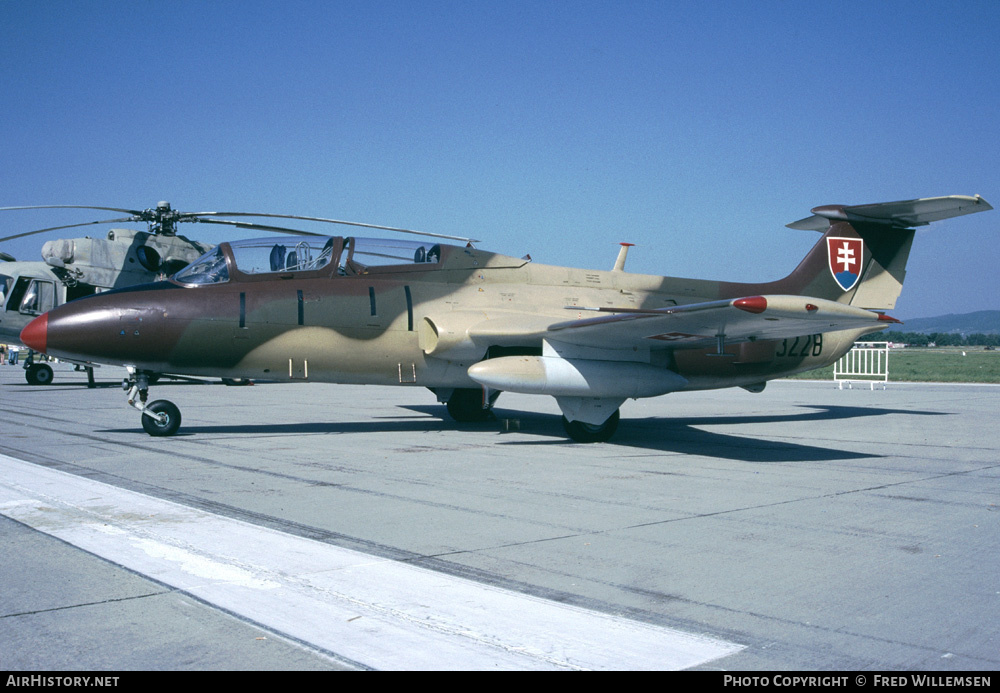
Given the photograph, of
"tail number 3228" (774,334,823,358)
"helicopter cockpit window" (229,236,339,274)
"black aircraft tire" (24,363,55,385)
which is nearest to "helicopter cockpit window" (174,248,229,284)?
"helicopter cockpit window" (229,236,339,274)

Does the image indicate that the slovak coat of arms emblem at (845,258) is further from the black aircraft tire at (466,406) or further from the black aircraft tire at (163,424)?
the black aircraft tire at (163,424)

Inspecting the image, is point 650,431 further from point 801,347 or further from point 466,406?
point 466,406

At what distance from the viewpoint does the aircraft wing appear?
831 cm

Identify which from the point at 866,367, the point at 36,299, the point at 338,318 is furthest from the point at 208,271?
the point at 866,367

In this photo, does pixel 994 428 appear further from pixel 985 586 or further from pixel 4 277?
pixel 4 277

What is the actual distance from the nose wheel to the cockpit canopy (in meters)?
1.53

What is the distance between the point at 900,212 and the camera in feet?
45.1

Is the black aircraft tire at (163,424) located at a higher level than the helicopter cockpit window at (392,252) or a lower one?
lower

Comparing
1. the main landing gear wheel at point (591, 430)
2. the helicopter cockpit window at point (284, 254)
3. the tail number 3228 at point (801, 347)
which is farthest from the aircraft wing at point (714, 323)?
the helicopter cockpit window at point (284, 254)

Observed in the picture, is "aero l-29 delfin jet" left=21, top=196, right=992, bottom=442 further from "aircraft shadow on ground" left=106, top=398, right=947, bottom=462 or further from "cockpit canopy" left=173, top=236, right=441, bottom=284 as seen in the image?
"aircraft shadow on ground" left=106, top=398, right=947, bottom=462

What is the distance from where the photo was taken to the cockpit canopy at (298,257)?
11.4 metres

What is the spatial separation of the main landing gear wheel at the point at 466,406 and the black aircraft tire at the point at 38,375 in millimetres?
18052
